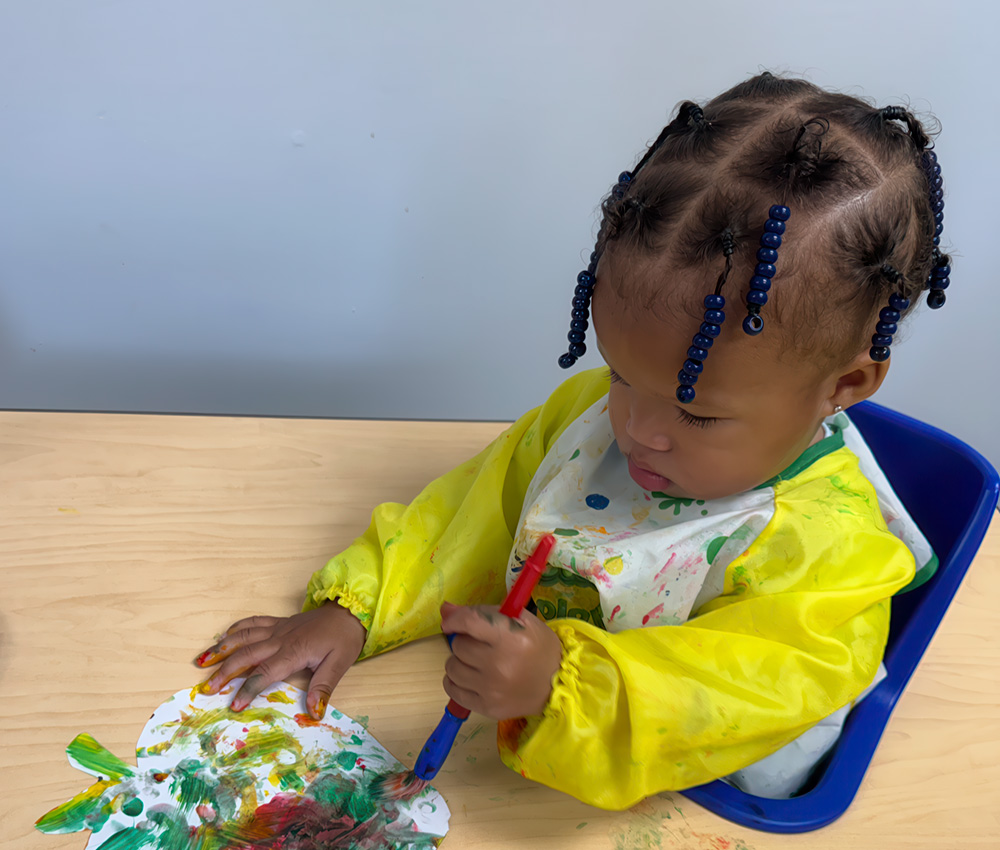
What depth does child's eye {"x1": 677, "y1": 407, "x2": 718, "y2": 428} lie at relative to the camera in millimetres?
479

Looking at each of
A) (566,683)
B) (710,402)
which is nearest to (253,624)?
(566,683)

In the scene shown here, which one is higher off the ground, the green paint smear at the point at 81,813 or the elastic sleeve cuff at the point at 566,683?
the elastic sleeve cuff at the point at 566,683

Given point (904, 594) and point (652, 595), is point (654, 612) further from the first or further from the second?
point (904, 594)

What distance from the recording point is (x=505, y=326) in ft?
3.59

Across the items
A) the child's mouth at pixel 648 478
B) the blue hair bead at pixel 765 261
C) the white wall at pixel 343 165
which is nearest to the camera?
the blue hair bead at pixel 765 261

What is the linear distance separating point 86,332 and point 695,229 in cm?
80

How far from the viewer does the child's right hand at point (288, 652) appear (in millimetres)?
549

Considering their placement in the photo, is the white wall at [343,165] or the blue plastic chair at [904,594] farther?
the white wall at [343,165]

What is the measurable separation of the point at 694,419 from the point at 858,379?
105mm

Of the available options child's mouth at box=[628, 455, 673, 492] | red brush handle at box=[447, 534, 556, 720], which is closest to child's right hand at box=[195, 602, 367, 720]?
red brush handle at box=[447, 534, 556, 720]

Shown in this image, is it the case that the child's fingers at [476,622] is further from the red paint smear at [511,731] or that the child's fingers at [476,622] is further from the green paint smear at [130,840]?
the green paint smear at [130,840]

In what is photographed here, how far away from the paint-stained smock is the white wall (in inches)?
15.3

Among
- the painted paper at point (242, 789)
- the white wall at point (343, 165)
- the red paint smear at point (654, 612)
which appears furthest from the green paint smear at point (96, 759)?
the white wall at point (343, 165)

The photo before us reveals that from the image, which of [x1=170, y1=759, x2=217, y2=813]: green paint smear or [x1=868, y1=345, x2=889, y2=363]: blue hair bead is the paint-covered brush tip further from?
[x1=868, y1=345, x2=889, y2=363]: blue hair bead
